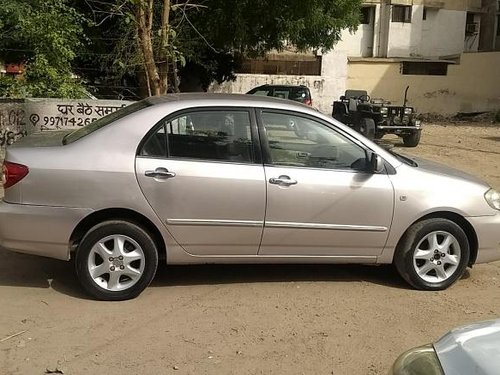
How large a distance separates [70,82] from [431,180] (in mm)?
7074

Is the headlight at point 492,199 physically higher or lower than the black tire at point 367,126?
higher

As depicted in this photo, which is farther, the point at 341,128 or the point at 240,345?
the point at 341,128

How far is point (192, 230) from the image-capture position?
15.7 ft

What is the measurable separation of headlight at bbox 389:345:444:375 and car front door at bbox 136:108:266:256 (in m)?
2.58

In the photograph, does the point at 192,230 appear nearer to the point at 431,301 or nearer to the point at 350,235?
the point at 350,235

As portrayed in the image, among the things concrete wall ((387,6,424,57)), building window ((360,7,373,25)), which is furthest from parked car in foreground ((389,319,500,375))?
building window ((360,7,373,25))

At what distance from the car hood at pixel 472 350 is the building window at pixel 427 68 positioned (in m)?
30.9

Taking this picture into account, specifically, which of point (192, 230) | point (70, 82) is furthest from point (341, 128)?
point (70, 82)

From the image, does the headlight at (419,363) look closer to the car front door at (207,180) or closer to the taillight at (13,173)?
the car front door at (207,180)

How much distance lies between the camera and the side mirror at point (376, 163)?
497cm

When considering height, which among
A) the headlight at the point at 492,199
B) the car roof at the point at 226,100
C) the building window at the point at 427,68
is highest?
the building window at the point at 427,68

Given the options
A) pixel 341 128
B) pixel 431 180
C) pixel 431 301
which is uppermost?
pixel 341 128

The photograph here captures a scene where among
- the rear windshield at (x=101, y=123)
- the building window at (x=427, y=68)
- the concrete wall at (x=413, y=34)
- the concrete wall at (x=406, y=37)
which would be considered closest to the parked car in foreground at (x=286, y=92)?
the rear windshield at (x=101, y=123)

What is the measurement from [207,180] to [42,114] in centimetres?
556
